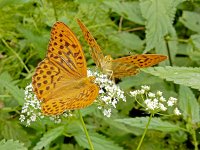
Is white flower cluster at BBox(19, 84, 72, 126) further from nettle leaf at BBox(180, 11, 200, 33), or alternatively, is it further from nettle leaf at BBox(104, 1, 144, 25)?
nettle leaf at BBox(180, 11, 200, 33)

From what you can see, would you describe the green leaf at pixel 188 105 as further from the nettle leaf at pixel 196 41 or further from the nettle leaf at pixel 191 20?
the nettle leaf at pixel 191 20

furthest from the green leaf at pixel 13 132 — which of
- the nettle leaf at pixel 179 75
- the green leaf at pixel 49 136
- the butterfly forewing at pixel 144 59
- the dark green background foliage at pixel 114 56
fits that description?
the nettle leaf at pixel 179 75

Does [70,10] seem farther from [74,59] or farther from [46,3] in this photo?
[74,59]

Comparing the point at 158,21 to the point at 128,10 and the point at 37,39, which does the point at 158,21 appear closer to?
the point at 128,10

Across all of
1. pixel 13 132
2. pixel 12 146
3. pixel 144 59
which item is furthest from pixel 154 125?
pixel 13 132

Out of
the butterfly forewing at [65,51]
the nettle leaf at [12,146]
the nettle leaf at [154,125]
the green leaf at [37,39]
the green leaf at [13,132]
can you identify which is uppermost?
the butterfly forewing at [65,51]

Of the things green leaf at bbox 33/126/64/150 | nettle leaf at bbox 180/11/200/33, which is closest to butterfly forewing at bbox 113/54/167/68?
green leaf at bbox 33/126/64/150

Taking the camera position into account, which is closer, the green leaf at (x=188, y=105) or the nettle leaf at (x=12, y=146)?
the nettle leaf at (x=12, y=146)

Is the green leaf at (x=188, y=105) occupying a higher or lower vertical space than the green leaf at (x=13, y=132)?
higher
